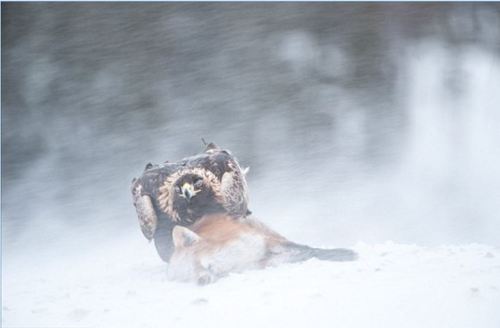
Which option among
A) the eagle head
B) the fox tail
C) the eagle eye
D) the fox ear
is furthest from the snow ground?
the eagle eye

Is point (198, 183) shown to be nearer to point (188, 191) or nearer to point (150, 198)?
point (188, 191)

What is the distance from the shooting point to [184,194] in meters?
2.17

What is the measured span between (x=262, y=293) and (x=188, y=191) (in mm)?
486

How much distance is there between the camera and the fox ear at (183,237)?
2135 millimetres

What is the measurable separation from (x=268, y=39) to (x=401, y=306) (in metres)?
1.18

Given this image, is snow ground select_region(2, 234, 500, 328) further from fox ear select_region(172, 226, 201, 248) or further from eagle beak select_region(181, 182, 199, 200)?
eagle beak select_region(181, 182, 199, 200)

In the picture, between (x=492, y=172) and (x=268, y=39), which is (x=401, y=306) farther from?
(x=268, y=39)

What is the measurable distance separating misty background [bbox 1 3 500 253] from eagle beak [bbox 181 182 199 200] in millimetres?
165

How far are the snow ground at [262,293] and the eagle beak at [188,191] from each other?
0.28 meters

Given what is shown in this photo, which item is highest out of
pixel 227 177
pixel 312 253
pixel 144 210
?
pixel 227 177

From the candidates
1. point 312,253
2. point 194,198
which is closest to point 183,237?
point 194,198

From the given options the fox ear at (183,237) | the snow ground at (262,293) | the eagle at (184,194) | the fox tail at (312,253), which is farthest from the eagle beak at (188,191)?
the fox tail at (312,253)

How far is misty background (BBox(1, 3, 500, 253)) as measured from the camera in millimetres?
2234

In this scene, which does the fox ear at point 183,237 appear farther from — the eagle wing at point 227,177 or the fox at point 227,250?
the eagle wing at point 227,177
